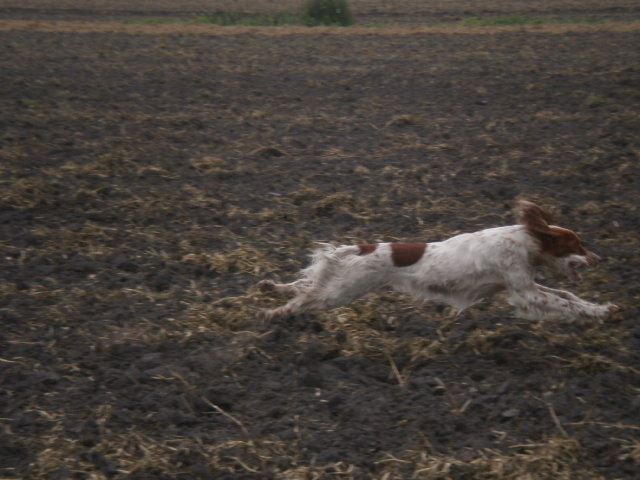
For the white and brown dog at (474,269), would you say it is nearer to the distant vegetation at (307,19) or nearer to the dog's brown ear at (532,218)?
the dog's brown ear at (532,218)

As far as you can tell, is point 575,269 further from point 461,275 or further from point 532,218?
point 461,275

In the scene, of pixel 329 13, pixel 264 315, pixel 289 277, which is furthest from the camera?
pixel 329 13

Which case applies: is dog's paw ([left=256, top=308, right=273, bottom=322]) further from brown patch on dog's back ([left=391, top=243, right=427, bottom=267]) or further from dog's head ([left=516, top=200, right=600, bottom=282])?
dog's head ([left=516, top=200, right=600, bottom=282])

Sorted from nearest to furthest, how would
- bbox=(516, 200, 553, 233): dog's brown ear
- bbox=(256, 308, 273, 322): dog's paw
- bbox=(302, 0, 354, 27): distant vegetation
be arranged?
1. bbox=(516, 200, 553, 233): dog's brown ear
2. bbox=(256, 308, 273, 322): dog's paw
3. bbox=(302, 0, 354, 27): distant vegetation

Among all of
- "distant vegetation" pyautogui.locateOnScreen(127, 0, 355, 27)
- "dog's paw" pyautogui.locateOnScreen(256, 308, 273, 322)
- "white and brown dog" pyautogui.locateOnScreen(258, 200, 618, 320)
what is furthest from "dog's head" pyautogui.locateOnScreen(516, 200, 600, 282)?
"distant vegetation" pyautogui.locateOnScreen(127, 0, 355, 27)

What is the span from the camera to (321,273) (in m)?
5.42

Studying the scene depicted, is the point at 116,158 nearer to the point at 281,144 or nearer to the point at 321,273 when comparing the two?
the point at 281,144

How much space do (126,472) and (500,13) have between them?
27.8 m

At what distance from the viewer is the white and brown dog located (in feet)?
17.3

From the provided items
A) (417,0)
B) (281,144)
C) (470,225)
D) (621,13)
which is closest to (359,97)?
(281,144)

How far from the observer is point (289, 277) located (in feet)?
21.2

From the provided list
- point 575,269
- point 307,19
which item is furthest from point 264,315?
point 307,19

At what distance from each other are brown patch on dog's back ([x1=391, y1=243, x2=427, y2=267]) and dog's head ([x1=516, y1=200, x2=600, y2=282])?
685 mm

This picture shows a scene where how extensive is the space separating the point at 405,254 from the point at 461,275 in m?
0.37
